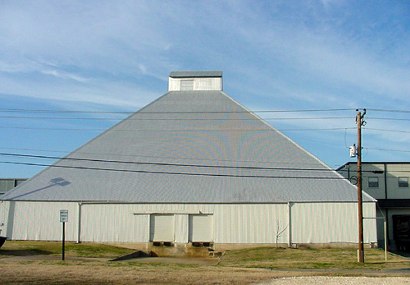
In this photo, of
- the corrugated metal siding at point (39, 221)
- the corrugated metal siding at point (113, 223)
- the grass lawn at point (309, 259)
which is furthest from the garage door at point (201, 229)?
the corrugated metal siding at point (39, 221)

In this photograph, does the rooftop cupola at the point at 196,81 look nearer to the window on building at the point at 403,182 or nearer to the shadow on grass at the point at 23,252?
the window on building at the point at 403,182

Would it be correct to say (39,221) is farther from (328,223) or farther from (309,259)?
(328,223)

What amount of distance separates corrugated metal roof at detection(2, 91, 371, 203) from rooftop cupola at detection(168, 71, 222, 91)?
682 cm

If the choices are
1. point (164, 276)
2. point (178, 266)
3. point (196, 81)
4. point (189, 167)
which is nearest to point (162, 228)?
point (189, 167)

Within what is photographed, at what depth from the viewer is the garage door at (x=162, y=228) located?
132ft

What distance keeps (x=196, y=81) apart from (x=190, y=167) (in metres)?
14.8

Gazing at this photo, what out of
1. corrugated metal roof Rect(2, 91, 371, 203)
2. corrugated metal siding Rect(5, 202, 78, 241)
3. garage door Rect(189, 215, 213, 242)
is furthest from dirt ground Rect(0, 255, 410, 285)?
corrugated metal roof Rect(2, 91, 371, 203)

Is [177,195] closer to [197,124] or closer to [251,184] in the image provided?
[251,184]

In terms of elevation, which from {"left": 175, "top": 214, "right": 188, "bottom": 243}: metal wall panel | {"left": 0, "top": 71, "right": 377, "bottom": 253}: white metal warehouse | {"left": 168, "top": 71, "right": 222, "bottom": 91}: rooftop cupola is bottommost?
{"left": 175, "top": 214, "right": 188, "bottom": 243}: metal wall panel

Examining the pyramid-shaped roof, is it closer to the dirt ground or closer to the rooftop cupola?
the rooftop cupola

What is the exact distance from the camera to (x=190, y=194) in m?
41.2

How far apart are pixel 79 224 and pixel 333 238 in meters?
18.4

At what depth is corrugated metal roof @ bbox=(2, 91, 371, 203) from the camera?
41.2 metres

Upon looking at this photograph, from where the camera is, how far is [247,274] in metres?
23.0
